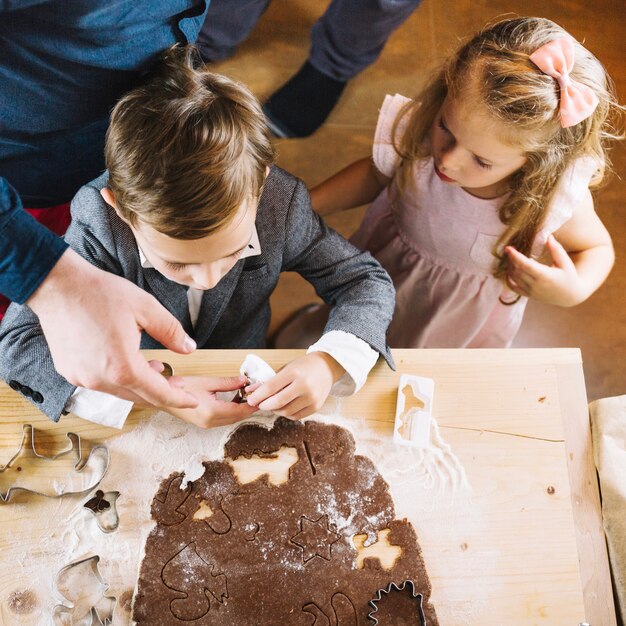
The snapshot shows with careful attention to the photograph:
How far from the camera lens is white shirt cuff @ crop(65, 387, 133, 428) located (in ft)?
2.99

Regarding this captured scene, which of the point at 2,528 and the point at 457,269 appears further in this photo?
the point at 457,269

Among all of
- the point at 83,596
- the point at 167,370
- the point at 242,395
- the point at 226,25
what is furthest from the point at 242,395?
the point at 226,25

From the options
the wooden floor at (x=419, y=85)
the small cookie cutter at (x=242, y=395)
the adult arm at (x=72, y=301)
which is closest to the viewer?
the adult arm at (x=72, y=301)

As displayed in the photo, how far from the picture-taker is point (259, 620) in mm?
831

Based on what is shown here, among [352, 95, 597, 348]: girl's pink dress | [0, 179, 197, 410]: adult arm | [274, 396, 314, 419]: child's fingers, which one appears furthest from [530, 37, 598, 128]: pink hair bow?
[0, 179, 197, 410]: adult arm

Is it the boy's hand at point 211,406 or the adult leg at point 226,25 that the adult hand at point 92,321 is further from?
the adult leg at point 226,25

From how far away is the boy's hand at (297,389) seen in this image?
36.0 inches

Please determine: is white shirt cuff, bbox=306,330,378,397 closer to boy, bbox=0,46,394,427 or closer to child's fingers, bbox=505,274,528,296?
boy, bbox=0,46,394,427

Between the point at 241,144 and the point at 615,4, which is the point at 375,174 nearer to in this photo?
the point at 241,144

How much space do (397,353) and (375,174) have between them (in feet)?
1.62

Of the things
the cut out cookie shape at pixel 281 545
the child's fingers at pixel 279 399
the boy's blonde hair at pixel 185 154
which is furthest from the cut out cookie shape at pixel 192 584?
the boy's blonde hair at pixel 185 154

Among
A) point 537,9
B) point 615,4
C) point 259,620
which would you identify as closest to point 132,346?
point 259,620

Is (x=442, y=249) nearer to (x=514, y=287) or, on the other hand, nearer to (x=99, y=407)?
(x=514, y=287)

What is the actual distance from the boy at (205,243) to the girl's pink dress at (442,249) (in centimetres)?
22
